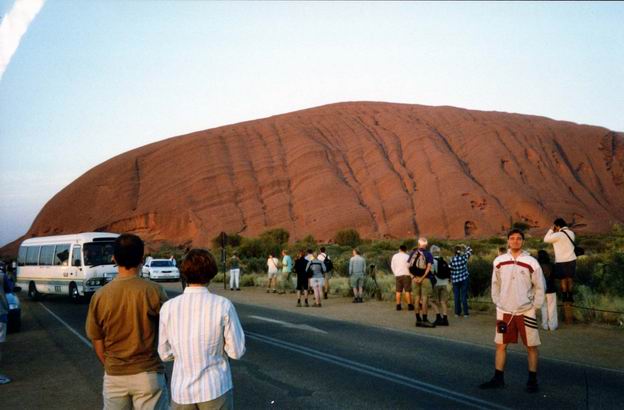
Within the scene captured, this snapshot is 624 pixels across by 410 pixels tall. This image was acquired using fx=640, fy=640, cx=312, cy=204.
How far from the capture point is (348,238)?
70.4m

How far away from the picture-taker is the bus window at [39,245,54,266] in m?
24.8

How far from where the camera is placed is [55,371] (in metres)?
10.3

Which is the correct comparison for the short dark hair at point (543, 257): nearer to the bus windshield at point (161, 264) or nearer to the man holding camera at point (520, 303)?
the man holding camera at point (520, 303)

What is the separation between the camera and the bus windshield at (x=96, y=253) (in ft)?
74.7

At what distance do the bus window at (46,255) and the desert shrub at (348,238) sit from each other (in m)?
46.3

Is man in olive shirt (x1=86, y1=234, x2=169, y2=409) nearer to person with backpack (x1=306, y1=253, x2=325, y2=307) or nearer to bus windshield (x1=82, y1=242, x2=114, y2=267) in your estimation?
person with backpack (x1=306, y1=253, x2=325, y2=307)

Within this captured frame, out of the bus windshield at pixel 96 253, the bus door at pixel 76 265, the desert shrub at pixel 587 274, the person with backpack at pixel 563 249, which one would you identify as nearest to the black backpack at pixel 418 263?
the person with backpack at pixel 563 249

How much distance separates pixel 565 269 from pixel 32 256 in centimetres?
2145

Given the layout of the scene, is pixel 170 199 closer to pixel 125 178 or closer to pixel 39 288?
pixel 125 178

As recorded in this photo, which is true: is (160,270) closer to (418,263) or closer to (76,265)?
(76,265)

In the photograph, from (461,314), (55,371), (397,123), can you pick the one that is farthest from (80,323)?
(397,123)

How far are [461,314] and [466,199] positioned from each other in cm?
6270

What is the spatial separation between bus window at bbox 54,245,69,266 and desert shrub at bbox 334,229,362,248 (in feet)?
155

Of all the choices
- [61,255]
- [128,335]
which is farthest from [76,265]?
[128,335]
